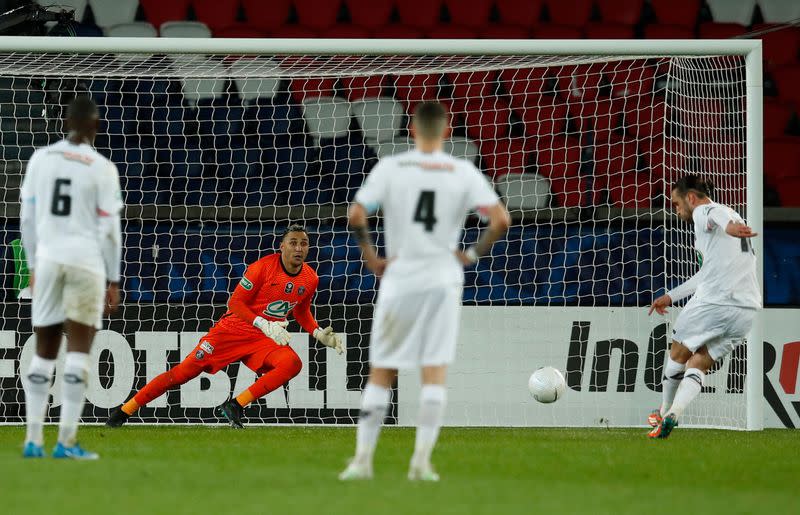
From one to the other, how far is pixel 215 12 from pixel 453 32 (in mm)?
2746

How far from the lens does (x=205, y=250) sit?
11.2m

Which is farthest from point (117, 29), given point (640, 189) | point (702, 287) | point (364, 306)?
point (702, 287)

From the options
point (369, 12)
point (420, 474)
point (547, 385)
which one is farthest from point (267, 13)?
point (420, 474)

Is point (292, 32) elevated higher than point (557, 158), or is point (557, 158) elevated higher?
point (292, 32)

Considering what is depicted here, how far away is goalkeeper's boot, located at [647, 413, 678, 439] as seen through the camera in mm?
8672

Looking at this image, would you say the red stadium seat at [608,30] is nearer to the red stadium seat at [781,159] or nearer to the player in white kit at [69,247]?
the red stadium seat at [781,159]

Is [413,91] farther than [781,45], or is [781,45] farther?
[781,45]

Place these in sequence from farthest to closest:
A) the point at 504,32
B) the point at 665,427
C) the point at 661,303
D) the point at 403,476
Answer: the point at 504,32, the point at 661,303, the point at 665,427, the point at 403,476

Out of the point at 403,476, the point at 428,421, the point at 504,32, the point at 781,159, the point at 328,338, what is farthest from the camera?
the point at 504,32

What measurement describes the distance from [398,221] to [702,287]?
4366mm

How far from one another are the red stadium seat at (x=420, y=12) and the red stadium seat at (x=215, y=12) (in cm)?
193

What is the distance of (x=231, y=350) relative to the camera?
9727 mm

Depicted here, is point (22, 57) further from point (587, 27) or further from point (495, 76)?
point (587, 27)

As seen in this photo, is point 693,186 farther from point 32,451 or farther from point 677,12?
point 677,12
